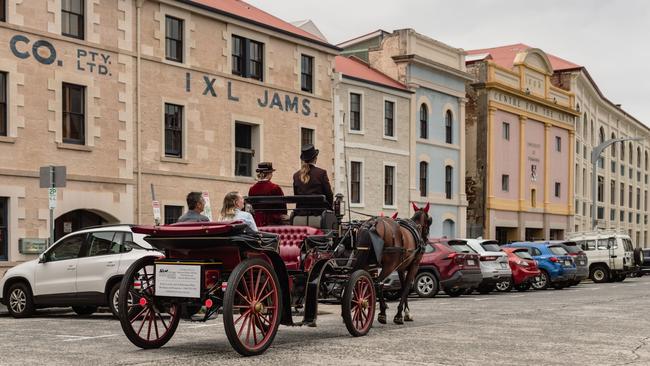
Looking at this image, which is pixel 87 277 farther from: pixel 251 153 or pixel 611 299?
pixel 251 153

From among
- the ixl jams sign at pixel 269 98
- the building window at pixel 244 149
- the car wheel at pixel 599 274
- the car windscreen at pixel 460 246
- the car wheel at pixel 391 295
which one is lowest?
the car wheel at pixel 599 274

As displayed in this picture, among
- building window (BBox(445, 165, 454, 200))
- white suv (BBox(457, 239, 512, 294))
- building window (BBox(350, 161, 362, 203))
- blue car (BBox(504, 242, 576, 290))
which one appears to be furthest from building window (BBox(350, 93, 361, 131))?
white suv (BBox(457, 239, 512, 294))

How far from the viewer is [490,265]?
81.8 ft

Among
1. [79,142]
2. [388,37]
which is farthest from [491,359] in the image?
[388,37]

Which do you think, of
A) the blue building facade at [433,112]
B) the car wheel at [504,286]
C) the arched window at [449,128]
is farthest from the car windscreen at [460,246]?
the arched window at [449,128]

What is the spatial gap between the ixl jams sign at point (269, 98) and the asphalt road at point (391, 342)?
13470 millimetres

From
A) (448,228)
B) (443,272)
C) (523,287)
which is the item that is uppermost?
(448,228)

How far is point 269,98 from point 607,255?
1385cm

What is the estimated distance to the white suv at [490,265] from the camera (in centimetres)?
2478

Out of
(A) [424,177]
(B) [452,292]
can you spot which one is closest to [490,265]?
(B) [452,292]

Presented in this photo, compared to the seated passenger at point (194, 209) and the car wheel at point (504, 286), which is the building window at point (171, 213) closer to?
the car wheel at point (504, 286)

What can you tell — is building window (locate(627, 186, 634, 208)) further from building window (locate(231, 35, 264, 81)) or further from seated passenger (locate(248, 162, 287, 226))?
seated passenger (locate(248, 162, 287, 226))

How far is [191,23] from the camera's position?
28.2m

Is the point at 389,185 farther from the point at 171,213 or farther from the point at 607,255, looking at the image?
the point at 171,213
